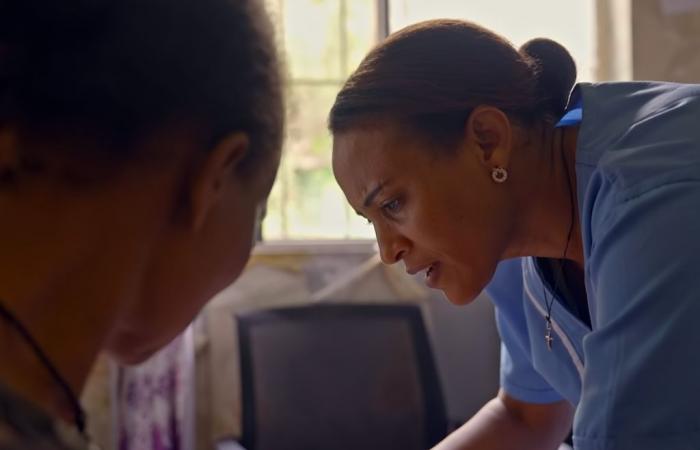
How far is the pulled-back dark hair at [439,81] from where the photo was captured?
3.66 ft

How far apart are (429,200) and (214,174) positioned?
61 centimetres

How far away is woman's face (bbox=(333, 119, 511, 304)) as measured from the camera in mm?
1153

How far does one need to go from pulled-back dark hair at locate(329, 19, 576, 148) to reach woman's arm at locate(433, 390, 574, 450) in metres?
0.52

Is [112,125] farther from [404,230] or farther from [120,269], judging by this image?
[404,230]

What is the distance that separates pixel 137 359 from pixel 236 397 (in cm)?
216

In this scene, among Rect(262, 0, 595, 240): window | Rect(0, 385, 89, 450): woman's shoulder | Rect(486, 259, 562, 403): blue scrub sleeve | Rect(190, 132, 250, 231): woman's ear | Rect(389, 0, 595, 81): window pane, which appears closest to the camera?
Rect(0, 385, 89, 450): woman's shoulder

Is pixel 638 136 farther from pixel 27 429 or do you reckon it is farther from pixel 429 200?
pixel 27 429

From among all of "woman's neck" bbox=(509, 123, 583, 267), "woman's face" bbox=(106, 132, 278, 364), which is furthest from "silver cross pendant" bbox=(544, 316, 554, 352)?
"woman's face" bbox=(106, 132, 278, 364)

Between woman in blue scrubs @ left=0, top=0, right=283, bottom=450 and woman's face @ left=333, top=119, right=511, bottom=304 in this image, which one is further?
woman's face @ left=333, top=119, right=511, bottom=304

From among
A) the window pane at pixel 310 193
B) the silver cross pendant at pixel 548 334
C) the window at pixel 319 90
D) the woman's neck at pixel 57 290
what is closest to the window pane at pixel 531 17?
the window at pixel 319 90

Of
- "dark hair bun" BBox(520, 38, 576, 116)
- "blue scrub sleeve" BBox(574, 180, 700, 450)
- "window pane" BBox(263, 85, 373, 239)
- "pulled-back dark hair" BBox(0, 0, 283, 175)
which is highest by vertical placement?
"pulled-back dark hair" BBox(0, 0, 283, 175)

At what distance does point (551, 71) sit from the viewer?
1.21m

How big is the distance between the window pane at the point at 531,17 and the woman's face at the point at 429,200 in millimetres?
1667

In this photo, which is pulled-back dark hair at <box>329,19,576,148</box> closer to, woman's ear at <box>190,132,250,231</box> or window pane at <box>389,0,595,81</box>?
woman's ear at <box>190,132,250,231</box>
